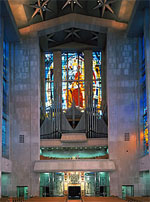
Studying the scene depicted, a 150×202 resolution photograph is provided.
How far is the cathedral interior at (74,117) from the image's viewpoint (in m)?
28.6

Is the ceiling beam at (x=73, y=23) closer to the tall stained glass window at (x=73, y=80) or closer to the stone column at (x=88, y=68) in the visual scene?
the stone column at (x=88, y=68)

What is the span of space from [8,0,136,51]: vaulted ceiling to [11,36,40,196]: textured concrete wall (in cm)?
188

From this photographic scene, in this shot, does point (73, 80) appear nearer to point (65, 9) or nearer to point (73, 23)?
point (73, 23)

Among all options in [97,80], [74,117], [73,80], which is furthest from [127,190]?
[73,80]

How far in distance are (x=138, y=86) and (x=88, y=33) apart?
780cm

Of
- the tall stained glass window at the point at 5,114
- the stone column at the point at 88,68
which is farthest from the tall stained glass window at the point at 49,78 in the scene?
the tall stained glass window at the point at 5,114

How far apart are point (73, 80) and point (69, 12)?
714 centimetres

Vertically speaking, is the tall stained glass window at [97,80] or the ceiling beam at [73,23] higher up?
the ceiling beam at [73,23]

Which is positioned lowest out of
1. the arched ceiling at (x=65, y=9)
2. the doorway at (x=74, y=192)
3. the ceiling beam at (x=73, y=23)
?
the doorway at (x=74, y=192)

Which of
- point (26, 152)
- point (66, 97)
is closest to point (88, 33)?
point (66, 97)

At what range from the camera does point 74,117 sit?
31703 mm

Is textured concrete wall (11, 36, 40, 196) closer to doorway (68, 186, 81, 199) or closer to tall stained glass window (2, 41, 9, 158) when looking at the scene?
tall stained glass window (2, 41, 9, 158)

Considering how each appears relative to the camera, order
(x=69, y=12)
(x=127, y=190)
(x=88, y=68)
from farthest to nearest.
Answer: (x=88, y=68)
(x=69, y=12)
(x=127, y=190)

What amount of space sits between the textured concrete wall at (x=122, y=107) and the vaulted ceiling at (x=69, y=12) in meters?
1.76
